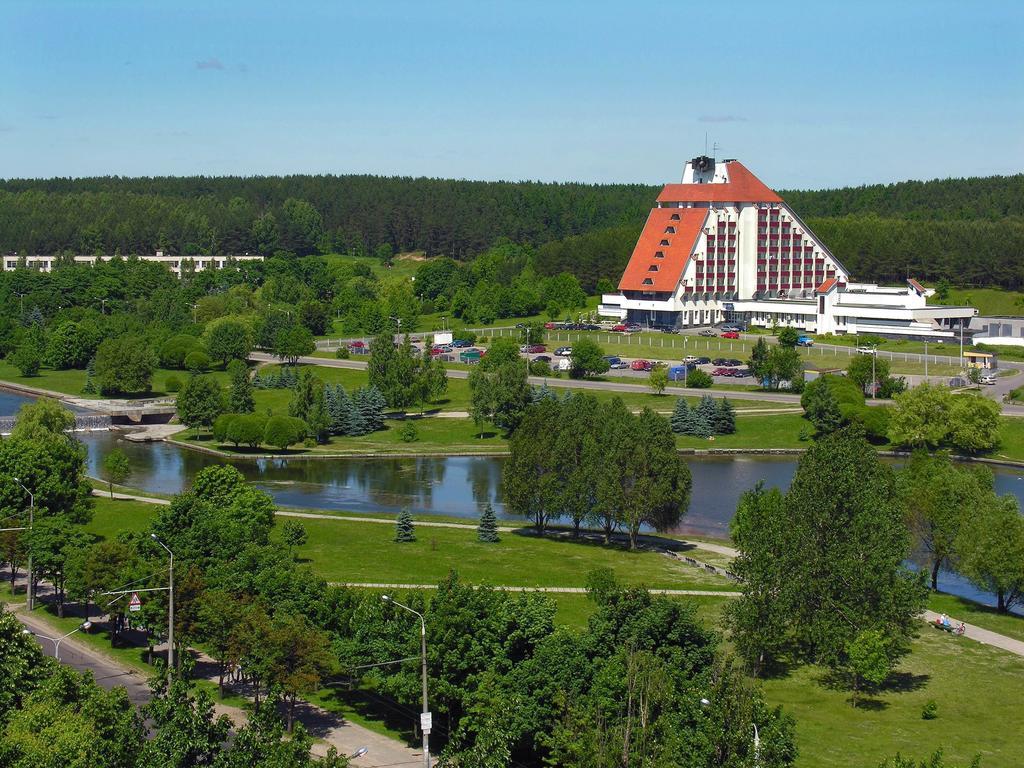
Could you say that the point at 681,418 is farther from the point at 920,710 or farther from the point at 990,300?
the point at 990,300

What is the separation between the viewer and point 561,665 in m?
38.2

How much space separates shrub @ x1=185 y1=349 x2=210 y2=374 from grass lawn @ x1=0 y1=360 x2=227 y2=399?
0.84 metres

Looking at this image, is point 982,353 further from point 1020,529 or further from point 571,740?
point 571,740

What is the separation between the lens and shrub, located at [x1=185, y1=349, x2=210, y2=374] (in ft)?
401

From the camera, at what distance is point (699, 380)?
110m

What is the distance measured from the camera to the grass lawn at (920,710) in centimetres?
3850

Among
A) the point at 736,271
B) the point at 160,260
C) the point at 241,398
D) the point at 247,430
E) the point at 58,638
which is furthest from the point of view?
the point at 160,260

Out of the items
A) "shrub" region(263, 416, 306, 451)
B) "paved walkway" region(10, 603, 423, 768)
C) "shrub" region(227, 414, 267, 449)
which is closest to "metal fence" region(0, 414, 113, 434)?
"shrub" region(227, 414, 267, 449)

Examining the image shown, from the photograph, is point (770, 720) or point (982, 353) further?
point (982, 353)

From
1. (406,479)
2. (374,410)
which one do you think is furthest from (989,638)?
(374,410)

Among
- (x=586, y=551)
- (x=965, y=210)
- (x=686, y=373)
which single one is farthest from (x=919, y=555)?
(x=965, y=210)

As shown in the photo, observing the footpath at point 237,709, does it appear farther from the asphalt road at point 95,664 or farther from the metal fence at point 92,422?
the metal fence at point 92,422

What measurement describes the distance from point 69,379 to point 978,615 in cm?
8797

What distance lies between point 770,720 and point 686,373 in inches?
3114
